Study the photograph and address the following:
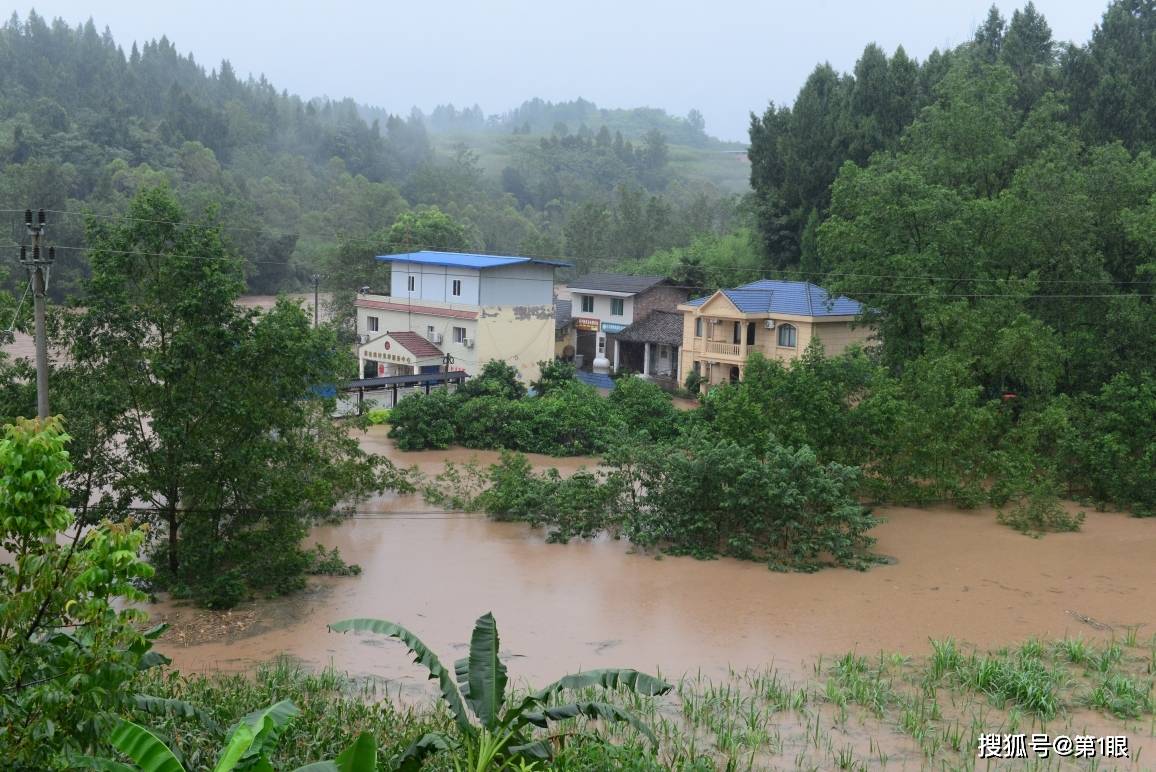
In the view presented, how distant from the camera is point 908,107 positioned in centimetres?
3559

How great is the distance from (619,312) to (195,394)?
2489 cm

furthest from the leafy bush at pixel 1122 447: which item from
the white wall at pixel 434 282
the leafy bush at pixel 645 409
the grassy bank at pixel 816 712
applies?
the white wall at pixel 434 282

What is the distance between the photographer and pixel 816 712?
1117 centimetres

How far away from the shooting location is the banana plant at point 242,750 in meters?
5.78

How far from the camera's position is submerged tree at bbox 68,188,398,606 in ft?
47.7

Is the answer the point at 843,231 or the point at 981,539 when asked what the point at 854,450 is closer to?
the point at 981,539

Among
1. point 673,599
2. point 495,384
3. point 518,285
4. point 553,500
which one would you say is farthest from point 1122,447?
point 518,285

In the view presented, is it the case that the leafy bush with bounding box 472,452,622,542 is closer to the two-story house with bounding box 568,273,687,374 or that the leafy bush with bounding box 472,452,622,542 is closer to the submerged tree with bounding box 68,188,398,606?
the submerged tree with bounding box 68,188,398,606

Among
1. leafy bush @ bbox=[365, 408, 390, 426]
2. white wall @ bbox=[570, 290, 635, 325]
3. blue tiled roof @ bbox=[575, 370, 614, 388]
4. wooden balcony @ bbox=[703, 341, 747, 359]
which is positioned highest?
white wall @ bbox=[570, 290, 635, 325]

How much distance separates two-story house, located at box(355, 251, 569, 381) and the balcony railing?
16.3ft

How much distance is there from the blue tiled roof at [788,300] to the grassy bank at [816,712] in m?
19.1

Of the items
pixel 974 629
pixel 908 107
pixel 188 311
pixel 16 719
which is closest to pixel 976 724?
pixel 974 629

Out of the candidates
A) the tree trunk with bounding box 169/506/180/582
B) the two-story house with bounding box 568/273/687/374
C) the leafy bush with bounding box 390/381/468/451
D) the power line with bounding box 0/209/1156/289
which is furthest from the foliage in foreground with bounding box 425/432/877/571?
the two-story house with bounding box 568/273/687/374

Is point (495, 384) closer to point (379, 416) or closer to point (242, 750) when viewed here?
point (379, 416)
